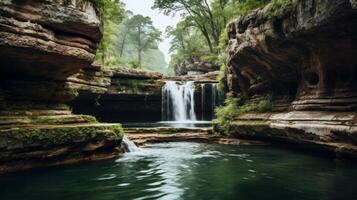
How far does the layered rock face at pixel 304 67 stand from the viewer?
809cm

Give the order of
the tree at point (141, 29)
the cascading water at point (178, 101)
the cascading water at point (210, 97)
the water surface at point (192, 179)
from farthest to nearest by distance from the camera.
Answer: the tree at point (141, 29) → the cascading water at point (178, 101) → the cascading water at point (210, 97) → the water surface at point (192, 179)

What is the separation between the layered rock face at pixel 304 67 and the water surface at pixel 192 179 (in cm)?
113

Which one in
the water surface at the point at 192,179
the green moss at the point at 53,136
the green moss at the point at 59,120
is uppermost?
the green moss at the point at 59,120

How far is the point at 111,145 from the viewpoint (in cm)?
1019

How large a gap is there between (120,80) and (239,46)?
1228 centimetres

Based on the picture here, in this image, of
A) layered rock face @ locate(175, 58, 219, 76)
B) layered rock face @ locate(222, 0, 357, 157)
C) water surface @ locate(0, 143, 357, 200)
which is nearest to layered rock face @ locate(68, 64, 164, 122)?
layered rock face @ locate(222, 0, 357, 157)

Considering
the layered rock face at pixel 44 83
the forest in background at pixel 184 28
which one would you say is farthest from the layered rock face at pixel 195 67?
the layered rock face at pixel 44 83

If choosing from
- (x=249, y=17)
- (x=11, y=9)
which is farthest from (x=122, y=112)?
(x=11, y=9)

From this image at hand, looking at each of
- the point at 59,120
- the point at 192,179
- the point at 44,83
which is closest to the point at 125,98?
the point at 44,83

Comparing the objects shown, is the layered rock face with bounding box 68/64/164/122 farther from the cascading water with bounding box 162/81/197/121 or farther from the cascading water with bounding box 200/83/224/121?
the cascading water with bounding box 200/83/224/121

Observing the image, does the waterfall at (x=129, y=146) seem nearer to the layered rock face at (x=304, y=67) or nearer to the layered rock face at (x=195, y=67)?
the layered rock face at (x=304, y=67)

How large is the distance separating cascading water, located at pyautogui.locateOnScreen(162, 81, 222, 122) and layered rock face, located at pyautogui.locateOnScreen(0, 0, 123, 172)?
14.9 m

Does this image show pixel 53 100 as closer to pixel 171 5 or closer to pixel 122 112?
pixel 122 112

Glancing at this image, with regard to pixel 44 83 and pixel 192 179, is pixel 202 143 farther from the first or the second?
pixel 44 83
